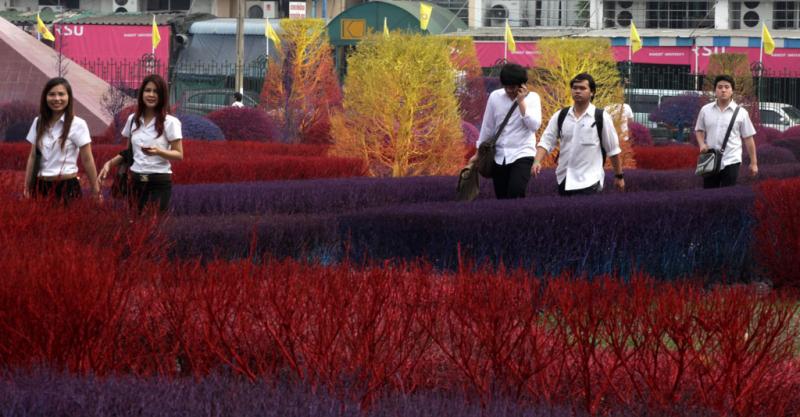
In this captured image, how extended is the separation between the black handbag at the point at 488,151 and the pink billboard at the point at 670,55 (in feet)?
122

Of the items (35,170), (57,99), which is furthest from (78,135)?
(35,170)

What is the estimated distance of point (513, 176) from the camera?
1024 centimetres

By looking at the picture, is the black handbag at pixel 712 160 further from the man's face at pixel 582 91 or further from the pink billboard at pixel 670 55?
the pink billboard at pixel 670 55

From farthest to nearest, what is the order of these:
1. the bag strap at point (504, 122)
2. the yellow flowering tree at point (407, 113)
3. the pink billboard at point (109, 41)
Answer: the pink billboard at point (109, 41) → the yellow flowering tree at point (407, 113) → the bag strap at point (504, 122)

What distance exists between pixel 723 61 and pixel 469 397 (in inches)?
1080

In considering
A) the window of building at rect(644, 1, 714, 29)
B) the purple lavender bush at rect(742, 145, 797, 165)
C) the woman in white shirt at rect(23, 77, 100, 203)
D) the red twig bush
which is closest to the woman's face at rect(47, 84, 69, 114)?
the woman in white shirt at rect(23, 77, 100, 203)

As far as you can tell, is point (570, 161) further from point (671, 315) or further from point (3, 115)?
point (3, 115)

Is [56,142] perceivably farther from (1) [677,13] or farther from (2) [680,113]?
(1) [677,13]

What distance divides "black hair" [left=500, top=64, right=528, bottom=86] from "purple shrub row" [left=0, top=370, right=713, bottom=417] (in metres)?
5.69

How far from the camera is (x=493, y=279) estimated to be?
18.0 ft

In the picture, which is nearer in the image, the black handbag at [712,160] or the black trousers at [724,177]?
the black handbag at [712,160]

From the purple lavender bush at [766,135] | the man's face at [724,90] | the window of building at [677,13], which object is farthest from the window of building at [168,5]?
the man's face at [724,90]

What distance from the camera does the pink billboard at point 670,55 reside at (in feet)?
159

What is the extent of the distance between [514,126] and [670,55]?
4153 centimetres
